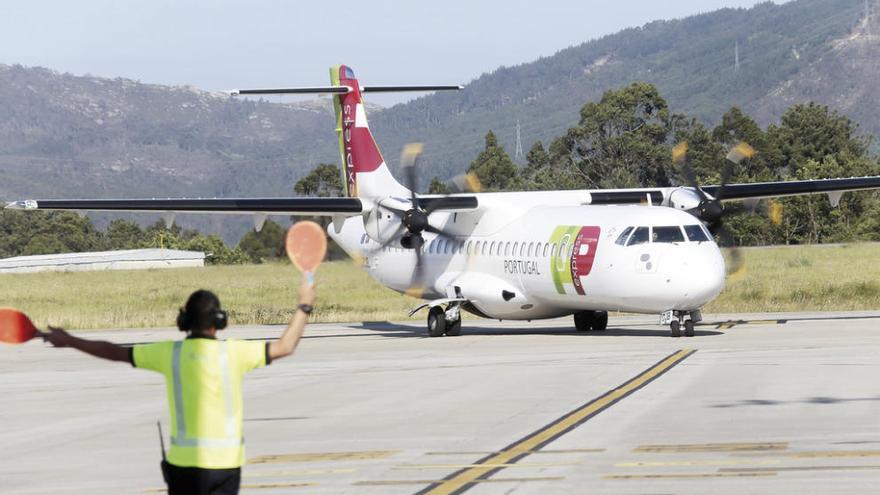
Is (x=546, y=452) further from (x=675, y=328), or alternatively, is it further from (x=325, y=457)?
(x=675, y=328)

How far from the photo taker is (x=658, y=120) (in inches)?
4550

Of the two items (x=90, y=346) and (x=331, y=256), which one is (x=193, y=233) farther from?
(x=90, y=346)

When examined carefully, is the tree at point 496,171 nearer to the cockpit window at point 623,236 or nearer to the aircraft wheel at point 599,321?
the aircraft wheel at point 599,321

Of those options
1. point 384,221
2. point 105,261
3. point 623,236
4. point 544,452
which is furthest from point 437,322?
point 105,261

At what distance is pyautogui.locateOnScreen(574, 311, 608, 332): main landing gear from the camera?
2997cm

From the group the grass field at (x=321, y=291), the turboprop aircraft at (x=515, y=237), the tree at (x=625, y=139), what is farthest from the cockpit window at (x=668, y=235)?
the tree at (x=625, y=139)

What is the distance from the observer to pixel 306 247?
705 centimetres

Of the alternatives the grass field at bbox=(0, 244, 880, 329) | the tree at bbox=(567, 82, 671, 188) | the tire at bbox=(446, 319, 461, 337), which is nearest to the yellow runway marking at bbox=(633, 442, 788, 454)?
the tire at bbox=(446, 319, 461, 337)

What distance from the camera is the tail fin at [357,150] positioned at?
32656mm

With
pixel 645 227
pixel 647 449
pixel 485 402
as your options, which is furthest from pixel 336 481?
pixel 645 227

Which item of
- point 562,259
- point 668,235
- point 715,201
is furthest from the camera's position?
point 715,201

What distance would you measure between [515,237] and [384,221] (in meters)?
2.94

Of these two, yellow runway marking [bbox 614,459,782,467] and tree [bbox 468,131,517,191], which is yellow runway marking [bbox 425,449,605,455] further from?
tree [bbox 468,131,517,191]

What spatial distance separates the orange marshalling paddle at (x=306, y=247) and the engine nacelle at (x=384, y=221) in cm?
2298
